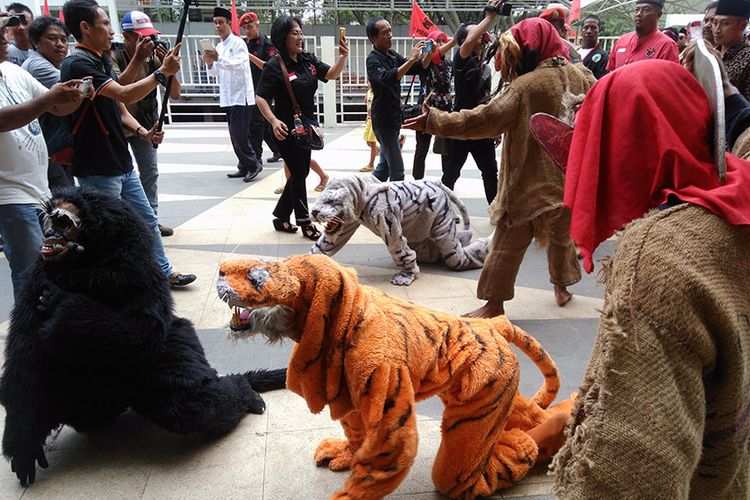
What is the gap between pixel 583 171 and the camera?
3.81 feet

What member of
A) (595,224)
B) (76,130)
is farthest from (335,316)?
(76,130)

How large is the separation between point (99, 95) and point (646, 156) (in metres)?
3.29

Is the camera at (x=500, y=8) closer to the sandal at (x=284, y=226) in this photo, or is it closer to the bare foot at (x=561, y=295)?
the bare foot at (x=561, y=295)

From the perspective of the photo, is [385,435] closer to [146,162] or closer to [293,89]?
[293,89]

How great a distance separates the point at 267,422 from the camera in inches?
99.5

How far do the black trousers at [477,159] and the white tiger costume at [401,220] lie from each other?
0.90 m

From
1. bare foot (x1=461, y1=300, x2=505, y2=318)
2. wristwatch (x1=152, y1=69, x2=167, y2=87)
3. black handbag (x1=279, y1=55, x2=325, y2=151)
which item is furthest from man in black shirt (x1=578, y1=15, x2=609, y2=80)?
wristwatch (x1=152, y1=69, x2=167, y2=87)

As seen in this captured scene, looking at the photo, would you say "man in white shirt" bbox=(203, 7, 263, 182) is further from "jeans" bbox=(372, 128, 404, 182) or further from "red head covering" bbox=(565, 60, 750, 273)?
"red head covering" bbox=(565, 60, 750, 273)

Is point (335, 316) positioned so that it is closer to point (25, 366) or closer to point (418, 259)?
point (25, 366)

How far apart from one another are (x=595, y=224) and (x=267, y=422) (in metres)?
1.93

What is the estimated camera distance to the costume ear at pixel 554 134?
1.58m

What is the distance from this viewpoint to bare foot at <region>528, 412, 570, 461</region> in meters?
2.13

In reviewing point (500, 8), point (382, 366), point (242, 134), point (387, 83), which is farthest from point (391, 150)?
point (382, 366)

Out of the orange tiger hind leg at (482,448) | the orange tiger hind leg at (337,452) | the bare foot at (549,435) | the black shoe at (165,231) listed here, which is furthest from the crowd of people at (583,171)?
the orange tiger hind leg at (337,452)
